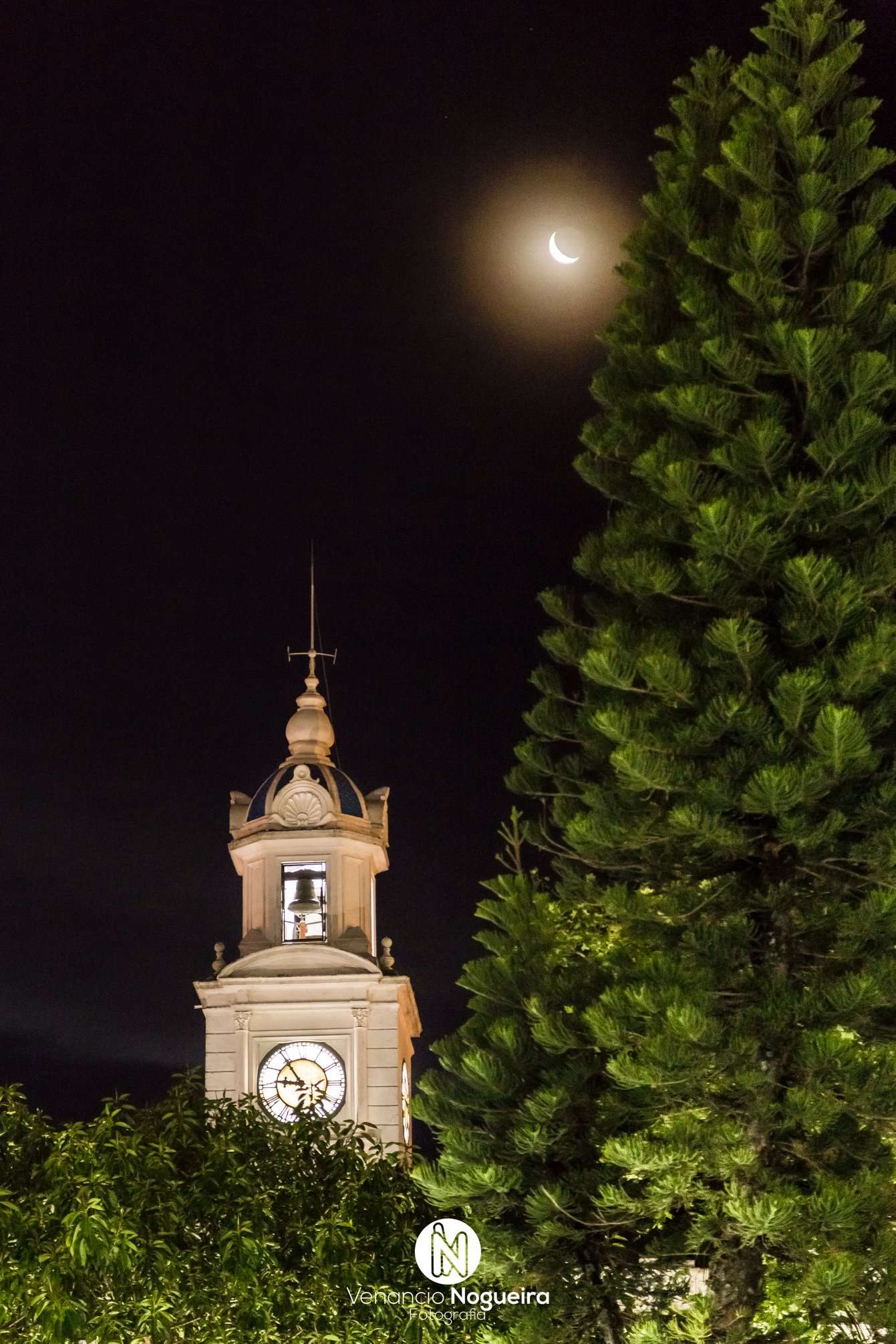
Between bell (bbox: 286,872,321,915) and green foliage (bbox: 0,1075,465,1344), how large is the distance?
15038 millimetres

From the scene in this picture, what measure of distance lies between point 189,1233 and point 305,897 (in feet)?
54.1

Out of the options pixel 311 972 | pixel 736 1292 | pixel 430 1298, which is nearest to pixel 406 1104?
pixel 311 972

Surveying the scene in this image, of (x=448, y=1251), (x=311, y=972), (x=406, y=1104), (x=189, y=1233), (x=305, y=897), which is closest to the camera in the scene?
(x=448, y=1251)

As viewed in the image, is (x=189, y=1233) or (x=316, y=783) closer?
(x=189, y=1233)

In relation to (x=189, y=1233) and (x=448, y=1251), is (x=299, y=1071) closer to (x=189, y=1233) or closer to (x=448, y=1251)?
(x=189, y=1233)

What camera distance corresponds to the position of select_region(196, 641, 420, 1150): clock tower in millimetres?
30703

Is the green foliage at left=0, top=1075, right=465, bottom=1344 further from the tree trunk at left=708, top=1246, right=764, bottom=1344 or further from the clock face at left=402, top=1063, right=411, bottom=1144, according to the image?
the clock face at left=402, top=1063, right=411, bottom=1144

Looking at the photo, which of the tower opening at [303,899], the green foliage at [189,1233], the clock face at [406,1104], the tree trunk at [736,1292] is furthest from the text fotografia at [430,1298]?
the tower opening at [303,899]

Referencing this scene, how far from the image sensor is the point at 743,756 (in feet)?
45.4

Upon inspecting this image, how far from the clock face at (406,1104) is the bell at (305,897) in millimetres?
2582

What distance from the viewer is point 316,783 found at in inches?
1262

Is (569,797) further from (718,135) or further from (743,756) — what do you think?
(718,135)

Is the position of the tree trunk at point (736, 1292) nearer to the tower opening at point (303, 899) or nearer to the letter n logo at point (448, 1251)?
the letter n logo at point (448, 1251)

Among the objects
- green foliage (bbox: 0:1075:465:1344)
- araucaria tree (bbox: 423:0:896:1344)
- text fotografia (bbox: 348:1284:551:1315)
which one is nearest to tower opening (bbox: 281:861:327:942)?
green foliage (bbox: 0:1075:465:1344)
